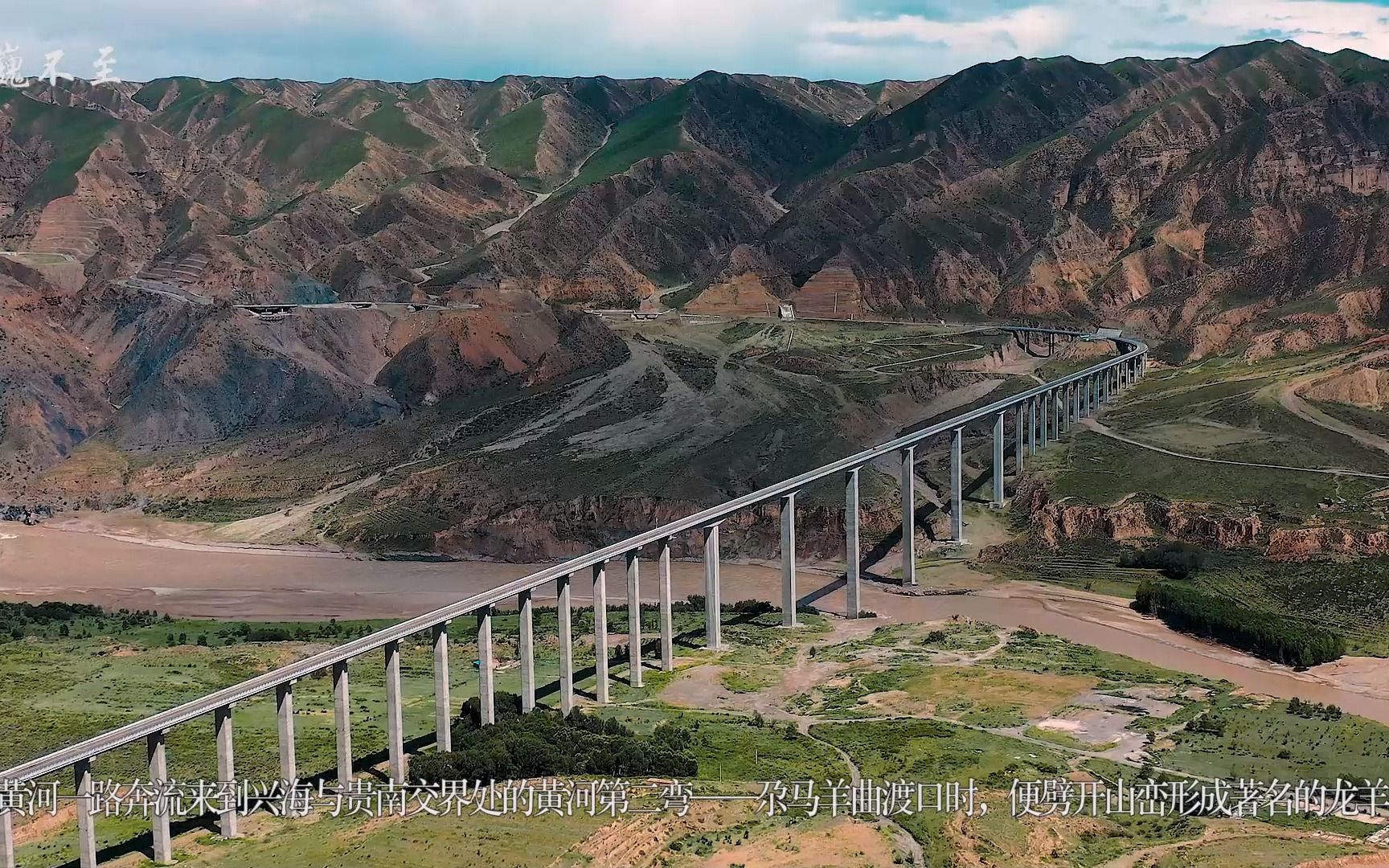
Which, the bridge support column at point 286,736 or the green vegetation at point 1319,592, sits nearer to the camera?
the bridge support column at point 286,736

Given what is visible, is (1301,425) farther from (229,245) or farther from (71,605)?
(229,245)

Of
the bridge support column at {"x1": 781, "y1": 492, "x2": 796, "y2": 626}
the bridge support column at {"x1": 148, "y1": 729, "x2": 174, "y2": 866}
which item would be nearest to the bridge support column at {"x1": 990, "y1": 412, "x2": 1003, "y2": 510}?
the bridge support column at {"x1": 781, "y1": 492, "x2": 796, "y2": 626}

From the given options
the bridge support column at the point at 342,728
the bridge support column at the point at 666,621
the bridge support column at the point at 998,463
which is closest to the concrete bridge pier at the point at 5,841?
the bridge support column at the point at 342,728

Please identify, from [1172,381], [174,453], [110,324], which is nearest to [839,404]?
[1172,381]

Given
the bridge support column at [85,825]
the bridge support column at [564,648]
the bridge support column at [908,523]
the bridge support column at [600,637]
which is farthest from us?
the bridge support column at [908,523]

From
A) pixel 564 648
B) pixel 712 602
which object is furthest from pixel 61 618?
pixel 712 602

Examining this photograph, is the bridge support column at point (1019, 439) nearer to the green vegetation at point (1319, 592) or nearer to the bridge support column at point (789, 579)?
the green vegetation at point (1319, 592)

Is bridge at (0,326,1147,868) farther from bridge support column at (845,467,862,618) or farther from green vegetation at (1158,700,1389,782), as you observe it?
green vegetation at (1158,700,1389,782)
